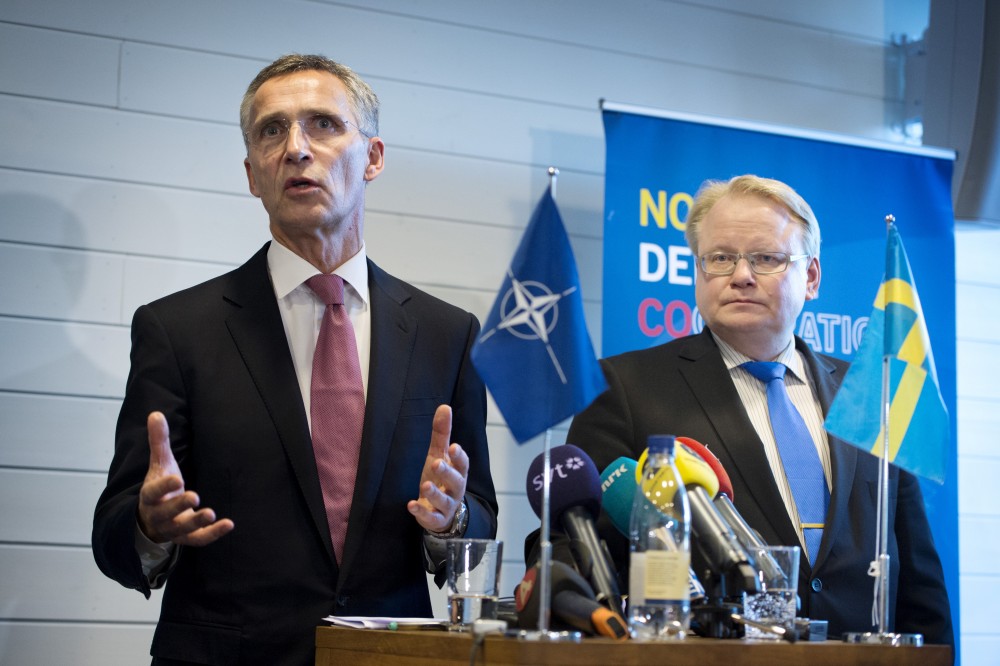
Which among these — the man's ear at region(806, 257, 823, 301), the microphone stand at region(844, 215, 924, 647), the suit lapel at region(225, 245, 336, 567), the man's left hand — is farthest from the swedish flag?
the suit lapel at region(225, 245, 336, 567)

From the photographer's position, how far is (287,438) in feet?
6.97

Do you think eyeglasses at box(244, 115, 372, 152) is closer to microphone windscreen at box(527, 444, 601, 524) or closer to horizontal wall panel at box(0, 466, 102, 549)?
microphone windscreen at box(527, 444, 601, 524)

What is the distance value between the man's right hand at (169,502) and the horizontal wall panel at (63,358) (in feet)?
5.40

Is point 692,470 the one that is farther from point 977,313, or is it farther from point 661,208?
point 977,313

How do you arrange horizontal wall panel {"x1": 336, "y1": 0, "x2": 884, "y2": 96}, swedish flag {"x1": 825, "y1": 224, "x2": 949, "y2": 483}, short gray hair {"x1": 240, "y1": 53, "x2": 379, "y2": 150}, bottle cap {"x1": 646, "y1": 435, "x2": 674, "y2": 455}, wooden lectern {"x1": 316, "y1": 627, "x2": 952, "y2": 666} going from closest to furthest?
wooden lectern {"x1": 316, "y1": 627, "x2": 952, "y2": 666}, bottle cap {"x1": 646, "y1": 435, "x2": 674, "y2": 455}, swedish flag {"x1": 825, "y1": 224, "x2": 949, "y2": 483}, short gray hair {"x1": 240, "y1": 53, "x2": 379, "y2": 150}, horizontal wall panel {"x1": 336, "y1": 0, "x2": 884, "y2": 96}

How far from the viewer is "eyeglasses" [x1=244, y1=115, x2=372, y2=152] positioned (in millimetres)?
2402

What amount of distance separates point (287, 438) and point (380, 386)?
213 millimetres

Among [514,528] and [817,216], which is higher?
[817,216]

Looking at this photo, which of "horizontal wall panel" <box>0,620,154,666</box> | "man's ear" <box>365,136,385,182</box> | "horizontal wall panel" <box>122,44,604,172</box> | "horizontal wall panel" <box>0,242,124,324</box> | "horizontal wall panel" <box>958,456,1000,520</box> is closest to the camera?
"man's ear" <box>365,136,385,182</box>

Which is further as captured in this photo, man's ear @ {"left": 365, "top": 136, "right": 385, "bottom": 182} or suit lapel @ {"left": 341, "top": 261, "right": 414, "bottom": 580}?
man's ear @ {"left": 365, "top": 136, "right": 385, "bottom": 182}

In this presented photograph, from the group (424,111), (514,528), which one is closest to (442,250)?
(424,111)

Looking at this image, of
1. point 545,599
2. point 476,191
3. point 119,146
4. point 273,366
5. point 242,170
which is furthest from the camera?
point 476,191

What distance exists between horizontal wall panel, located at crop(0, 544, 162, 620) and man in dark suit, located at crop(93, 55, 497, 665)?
133cm

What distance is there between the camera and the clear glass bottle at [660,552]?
1.56 m
